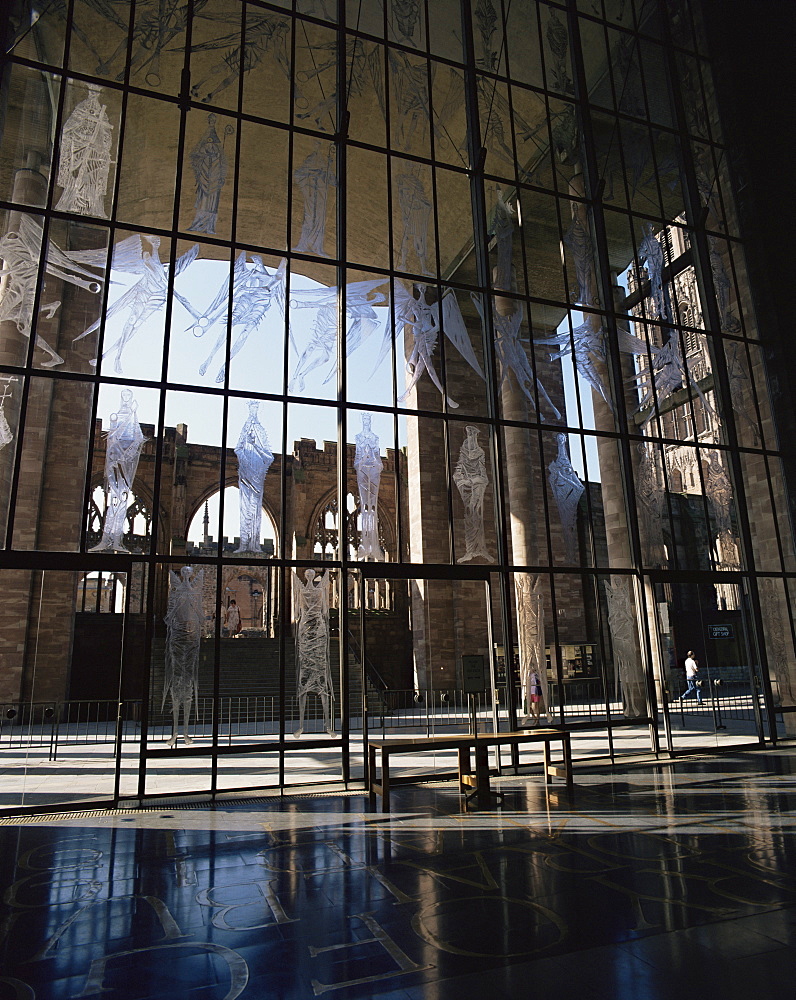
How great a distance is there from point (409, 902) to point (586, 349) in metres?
9.38

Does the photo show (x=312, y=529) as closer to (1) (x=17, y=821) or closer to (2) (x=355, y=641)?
(2) (x=355, y=641)

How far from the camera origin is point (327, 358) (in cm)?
946

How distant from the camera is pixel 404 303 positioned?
10.1 metres

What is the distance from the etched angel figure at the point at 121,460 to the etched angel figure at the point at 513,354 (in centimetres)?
570

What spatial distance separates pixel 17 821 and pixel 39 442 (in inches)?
502

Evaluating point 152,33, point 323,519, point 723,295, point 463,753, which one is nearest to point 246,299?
point 152,33

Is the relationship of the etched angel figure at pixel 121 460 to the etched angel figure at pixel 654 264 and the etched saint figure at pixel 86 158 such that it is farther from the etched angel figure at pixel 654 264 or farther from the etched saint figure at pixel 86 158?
the etched angel figure at pixel 654 264

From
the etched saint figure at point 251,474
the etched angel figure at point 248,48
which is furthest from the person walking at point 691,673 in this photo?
the etched angel figure at point 248,48

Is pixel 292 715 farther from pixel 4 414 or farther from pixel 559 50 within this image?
pixel 559 50

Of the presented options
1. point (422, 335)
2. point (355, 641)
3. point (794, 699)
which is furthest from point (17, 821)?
point (355, 641)

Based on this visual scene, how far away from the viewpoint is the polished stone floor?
124 inches

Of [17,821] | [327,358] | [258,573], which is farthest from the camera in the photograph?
[258,573]

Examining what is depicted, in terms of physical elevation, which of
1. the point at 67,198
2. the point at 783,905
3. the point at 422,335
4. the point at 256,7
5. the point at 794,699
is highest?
the point at 256,7

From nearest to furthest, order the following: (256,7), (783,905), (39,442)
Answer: (783,905) < (256,7) < (39,442)
